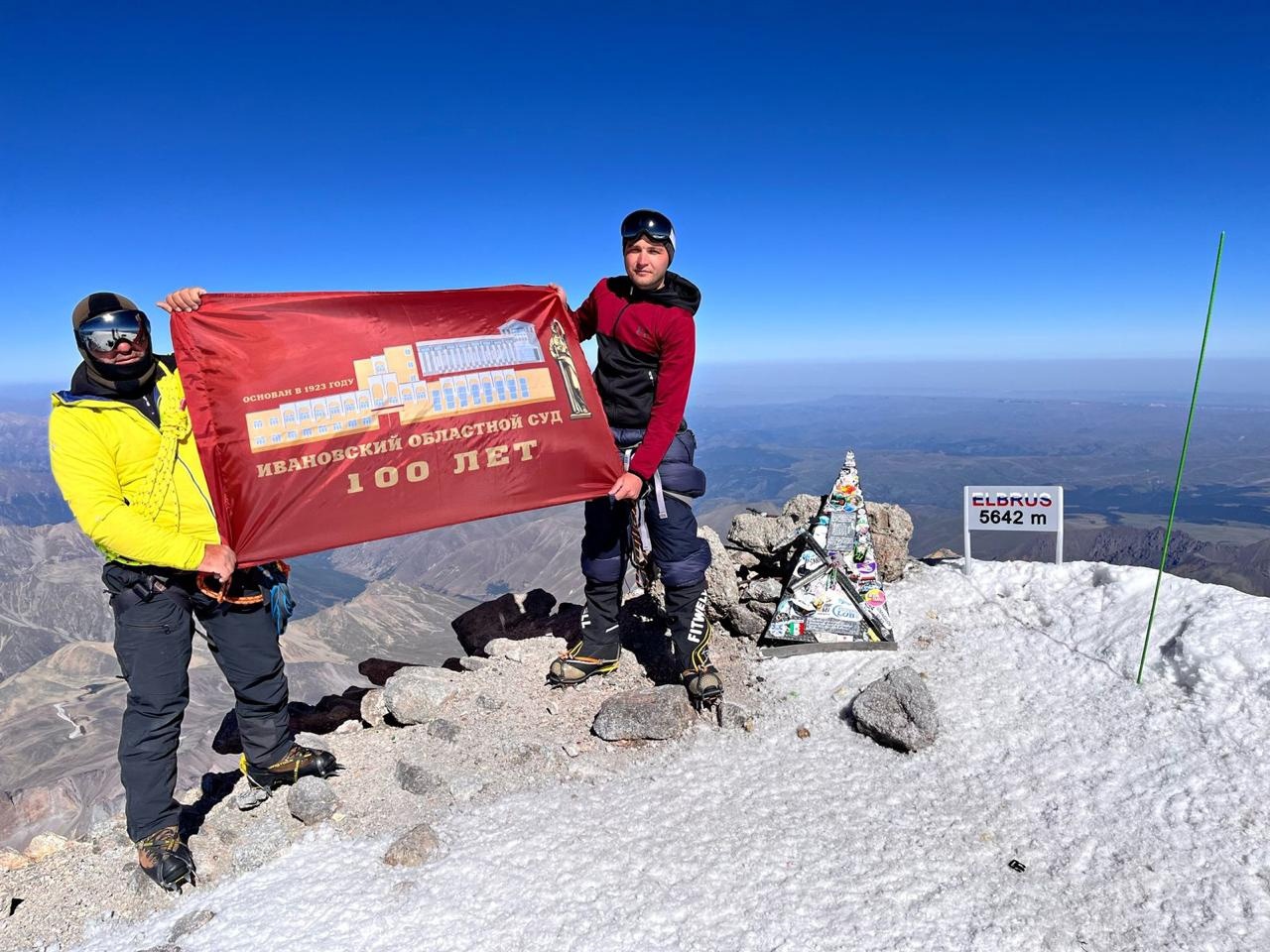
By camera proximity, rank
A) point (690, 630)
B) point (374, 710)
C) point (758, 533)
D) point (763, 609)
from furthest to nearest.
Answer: point (758, 533)
point (763, 609)
point (374, 710)
point (690, 630)

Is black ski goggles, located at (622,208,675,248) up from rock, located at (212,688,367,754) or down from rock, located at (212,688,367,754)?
up

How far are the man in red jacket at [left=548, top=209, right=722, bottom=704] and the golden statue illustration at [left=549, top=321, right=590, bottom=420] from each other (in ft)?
0.93

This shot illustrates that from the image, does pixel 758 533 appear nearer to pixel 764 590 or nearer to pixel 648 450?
pixel 764 590

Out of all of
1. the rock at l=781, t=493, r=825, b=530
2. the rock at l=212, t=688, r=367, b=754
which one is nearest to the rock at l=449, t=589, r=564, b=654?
the rock at l=212, t=688, r=367, b=754

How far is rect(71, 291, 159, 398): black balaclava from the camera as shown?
13.5ft

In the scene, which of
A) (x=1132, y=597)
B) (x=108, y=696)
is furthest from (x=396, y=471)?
(x=108, y=696)

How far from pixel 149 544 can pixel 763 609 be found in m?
6.45

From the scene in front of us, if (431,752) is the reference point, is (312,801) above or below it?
above

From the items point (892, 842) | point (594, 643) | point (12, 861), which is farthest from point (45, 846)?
point (892, 842)

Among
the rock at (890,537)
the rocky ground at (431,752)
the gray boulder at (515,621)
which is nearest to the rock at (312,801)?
the rocky ground at (431,752)

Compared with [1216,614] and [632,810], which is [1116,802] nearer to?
[1216,614]

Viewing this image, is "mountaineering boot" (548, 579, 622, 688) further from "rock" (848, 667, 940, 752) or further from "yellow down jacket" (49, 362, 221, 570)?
"yellow down jacket" (49, 362, 221, 570)

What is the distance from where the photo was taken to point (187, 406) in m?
4.74

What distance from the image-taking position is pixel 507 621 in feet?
32.1
